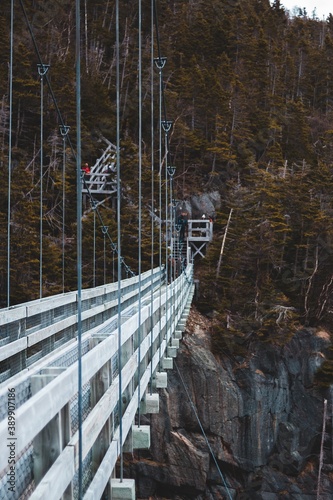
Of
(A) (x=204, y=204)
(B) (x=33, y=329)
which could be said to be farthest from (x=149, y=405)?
(A) (x=204, y=204)

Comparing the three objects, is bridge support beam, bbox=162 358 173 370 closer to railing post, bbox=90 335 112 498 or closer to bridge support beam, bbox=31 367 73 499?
railing post, bbox=90 335 112 498

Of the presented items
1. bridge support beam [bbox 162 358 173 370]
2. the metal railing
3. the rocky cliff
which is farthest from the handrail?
the rocky cliff

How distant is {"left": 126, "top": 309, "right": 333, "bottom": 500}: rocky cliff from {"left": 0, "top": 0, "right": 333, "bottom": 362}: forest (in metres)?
1.05

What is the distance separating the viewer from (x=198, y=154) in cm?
3756

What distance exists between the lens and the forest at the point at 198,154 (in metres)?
25.7

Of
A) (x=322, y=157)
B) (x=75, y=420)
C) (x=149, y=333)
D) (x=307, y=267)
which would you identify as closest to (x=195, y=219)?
(x=307, y=267)

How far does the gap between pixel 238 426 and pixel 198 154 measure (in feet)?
57.1

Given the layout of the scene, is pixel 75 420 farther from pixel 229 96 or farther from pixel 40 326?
pixel 229 96

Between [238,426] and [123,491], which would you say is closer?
[123,491]

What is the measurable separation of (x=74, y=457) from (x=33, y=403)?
1.82ft

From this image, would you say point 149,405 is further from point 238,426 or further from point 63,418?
point 238,426

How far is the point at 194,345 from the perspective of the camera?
23.7 m

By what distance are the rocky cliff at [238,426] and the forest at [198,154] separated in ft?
3.46

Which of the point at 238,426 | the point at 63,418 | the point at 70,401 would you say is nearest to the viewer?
the point at 63,418
